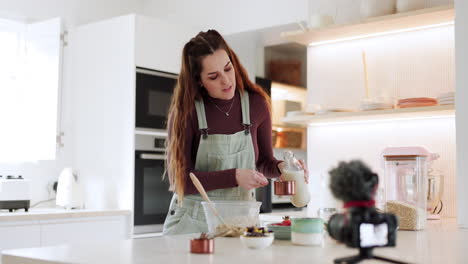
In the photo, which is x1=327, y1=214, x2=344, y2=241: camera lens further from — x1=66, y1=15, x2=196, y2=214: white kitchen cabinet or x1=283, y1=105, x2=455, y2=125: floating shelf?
x1=66, y1=15, x2=196, y2=214: white kitchen cabinet

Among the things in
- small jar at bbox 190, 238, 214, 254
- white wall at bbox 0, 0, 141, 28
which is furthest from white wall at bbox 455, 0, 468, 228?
white wall at bbox 0, 0, 141, 28

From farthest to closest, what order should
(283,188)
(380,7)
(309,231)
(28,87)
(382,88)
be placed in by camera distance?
1. (28,87)
2. (382,88)
3. (380,7)
4. (283,188)
5. (309,231)

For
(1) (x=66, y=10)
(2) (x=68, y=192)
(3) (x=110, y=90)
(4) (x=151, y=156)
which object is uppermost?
(1) (x=66, y=10)

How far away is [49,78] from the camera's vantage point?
427 cm

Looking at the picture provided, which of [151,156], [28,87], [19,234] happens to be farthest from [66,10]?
[19,234]

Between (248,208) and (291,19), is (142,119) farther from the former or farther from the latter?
(248,208)

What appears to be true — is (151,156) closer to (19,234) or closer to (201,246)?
(19,234)

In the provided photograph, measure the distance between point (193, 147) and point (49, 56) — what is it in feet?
7.85

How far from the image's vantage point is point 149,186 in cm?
404

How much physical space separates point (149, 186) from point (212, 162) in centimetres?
185

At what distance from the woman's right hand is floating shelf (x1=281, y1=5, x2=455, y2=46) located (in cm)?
137

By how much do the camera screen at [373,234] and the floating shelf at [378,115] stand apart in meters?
2.14

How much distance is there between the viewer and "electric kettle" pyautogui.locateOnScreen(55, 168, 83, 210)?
3.93 m

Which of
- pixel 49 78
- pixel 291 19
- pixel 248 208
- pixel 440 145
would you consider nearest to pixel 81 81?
pixel 49 78
